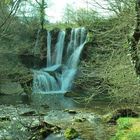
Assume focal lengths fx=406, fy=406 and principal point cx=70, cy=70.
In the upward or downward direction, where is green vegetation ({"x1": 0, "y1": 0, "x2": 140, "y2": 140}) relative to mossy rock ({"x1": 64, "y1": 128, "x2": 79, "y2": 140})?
upward

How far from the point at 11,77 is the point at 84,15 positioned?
21384mm

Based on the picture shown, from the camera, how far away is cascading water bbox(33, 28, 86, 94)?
38.5 m

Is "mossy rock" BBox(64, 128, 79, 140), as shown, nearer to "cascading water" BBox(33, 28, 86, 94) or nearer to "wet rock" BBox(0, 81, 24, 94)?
"wet rock" BBox(0, 81, 24, 94)

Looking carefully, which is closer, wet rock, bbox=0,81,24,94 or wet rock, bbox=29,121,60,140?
wet rock, bbox=29,121,60,140

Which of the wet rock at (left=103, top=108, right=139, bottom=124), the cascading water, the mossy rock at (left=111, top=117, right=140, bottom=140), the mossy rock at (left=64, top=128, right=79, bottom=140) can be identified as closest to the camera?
the mossy rock at (left=111, top=117, right=140, bottom=140)

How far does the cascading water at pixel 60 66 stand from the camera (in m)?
38.5

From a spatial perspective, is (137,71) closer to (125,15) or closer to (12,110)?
(125,15)

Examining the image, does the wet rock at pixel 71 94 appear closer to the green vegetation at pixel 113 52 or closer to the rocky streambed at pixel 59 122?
the green vegetation at pixel 113 52

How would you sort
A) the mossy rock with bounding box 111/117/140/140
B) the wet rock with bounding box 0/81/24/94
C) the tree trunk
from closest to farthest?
1. the tree trunk
2. the mossy rock with bounding box 111/117/140/140
3. the wet rock with bounding box 0/81/24/94

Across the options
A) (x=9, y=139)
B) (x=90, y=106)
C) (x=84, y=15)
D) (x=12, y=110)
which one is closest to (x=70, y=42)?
(x=90, y=106)

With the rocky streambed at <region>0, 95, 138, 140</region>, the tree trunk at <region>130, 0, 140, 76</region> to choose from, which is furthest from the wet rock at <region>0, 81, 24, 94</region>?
the tree trunk at <region>130, 0, 140, 76</region>

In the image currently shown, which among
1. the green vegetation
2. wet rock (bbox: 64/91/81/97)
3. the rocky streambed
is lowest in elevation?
wet rock (bbox: 64/91/81/97)

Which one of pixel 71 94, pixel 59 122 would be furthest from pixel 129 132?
pixel 71 94

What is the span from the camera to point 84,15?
1747 centimetres
